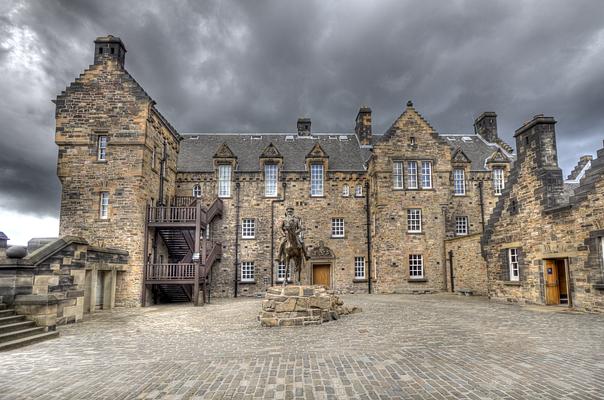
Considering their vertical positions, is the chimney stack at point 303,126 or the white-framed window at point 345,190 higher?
the chimney stack at point 303,126

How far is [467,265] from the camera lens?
23.6 meters

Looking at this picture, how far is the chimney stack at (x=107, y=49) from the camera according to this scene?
21391 mm

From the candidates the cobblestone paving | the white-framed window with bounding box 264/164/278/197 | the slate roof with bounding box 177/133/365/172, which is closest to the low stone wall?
the slate roof with bounding box 177/133/365/172

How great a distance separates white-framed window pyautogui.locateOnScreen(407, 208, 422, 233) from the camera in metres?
26.1

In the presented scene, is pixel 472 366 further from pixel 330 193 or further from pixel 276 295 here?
pixel 330 193

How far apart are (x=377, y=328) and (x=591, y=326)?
6.14 meters

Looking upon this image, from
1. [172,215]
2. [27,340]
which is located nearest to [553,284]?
[27,340]

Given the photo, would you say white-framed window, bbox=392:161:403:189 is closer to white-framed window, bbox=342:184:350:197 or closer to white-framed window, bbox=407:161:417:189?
white-framed window, bbox=407:161:417:189

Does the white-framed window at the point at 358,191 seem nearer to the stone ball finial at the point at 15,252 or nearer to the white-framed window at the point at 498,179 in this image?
the white-framed window at the point at 498,179

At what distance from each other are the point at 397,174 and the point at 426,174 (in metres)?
2.12

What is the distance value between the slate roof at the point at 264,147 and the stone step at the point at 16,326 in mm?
17594

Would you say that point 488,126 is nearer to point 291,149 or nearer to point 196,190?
point 291,149

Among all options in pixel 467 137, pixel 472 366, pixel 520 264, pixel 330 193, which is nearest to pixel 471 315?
pixel 520 264

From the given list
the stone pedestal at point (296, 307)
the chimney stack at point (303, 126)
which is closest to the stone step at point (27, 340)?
the stone pedestal at point (296, 307)
